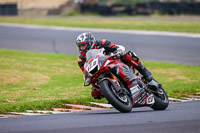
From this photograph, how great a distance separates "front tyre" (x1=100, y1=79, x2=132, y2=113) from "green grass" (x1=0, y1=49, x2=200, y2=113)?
1.94 metres

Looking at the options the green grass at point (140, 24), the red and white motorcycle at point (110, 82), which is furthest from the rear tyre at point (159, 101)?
the green grass at point (140, 24)

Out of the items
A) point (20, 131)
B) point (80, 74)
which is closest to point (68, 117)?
point (20, 131)

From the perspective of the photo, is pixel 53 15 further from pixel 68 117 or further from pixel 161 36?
pixel 68 117

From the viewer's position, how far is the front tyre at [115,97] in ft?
23.4

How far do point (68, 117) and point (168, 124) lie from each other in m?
1.76

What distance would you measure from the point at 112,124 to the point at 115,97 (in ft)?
3.61

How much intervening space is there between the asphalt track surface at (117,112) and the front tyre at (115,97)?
127mm

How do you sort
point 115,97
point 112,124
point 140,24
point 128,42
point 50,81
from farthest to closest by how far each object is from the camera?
point 140,24 < point 128,42 < point 50,81 < point 115,97 < point 112,124

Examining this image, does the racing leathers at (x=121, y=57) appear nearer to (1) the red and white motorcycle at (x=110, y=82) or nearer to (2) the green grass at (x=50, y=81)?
(1) the red and white motorcycle at (x=110, y=82)

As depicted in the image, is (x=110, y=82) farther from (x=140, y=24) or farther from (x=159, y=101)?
(x=140, y=24)

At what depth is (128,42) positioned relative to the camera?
22312mm

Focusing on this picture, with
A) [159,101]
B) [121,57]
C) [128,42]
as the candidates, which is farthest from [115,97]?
[128,42]

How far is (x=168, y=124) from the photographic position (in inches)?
237

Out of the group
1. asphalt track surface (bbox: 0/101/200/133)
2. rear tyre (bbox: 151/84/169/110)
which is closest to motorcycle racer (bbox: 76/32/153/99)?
rear tyre (bbox: 151/84/169/110)
